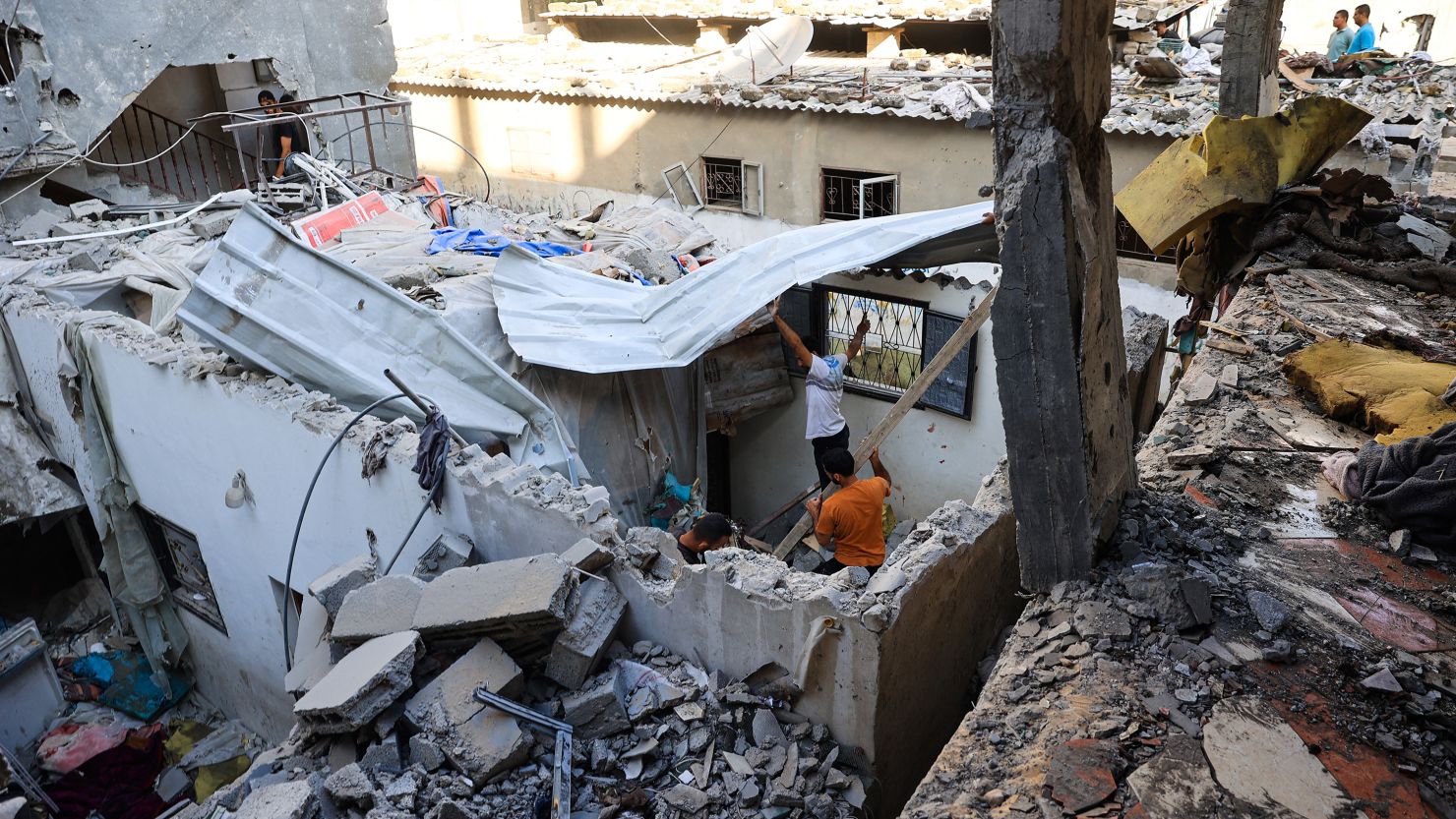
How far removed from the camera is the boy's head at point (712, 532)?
531 cm

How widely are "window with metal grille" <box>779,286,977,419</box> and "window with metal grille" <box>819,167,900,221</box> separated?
183 inches

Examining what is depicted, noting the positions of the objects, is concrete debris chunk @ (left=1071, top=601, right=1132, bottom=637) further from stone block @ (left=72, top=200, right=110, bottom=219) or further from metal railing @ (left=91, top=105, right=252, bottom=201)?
metal railing @ (left=91, top=105, right=252, bottom=201)

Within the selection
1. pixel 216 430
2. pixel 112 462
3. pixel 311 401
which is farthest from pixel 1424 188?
pixel 112 462

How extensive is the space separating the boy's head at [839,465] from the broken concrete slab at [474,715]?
2.32 meters

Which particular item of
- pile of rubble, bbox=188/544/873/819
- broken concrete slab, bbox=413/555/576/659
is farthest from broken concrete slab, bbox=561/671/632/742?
broken concrete slab, bbox=413/555/576/659

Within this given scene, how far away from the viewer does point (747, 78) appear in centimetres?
1392

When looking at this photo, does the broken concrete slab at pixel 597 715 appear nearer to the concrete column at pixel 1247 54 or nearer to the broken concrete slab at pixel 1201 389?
the broken concrete slab at pixel 1201 389

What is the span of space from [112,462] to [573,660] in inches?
221

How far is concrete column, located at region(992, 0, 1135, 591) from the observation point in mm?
2814

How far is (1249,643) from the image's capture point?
127 inches

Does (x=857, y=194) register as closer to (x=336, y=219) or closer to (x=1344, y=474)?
(x=336, y=219)

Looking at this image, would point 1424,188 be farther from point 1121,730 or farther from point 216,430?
point 216,430

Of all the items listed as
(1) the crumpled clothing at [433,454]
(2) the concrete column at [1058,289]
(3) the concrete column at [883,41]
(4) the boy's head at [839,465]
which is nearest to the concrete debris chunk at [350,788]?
(1) the crumpled clothing at [433,454]

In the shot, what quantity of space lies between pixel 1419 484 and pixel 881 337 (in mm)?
4920
